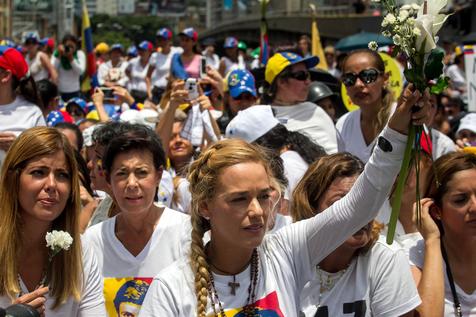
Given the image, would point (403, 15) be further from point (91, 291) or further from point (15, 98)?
point (15, 98)

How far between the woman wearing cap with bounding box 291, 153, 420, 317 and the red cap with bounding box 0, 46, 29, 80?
357cm

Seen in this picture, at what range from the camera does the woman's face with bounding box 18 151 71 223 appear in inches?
153

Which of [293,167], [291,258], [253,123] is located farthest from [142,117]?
[291,258]

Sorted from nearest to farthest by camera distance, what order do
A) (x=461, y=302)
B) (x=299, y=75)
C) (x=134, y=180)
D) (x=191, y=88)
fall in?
(x=461, y=302)
(x=134, y=180)
(x=299, y=75)
(x=191, y=88)

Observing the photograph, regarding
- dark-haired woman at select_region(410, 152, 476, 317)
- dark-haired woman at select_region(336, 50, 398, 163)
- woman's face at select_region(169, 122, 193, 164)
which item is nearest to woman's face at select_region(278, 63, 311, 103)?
dark-haired woman at select_region(336, 50, 398, 163)

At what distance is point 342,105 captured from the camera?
9789 millimetres

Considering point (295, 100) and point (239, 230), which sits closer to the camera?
point (239, 230)

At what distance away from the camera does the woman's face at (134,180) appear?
4.54 meters

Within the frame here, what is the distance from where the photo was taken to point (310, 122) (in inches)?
269

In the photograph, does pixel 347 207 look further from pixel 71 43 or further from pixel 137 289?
pixel 71 43

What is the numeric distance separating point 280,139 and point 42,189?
7.70ft

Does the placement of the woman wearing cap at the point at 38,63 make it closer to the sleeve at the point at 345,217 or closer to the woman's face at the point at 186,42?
the woman's face at the point at 186,42

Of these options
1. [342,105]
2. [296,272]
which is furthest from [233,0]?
[296,272]

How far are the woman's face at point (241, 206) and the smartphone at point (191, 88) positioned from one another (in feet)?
12.9
